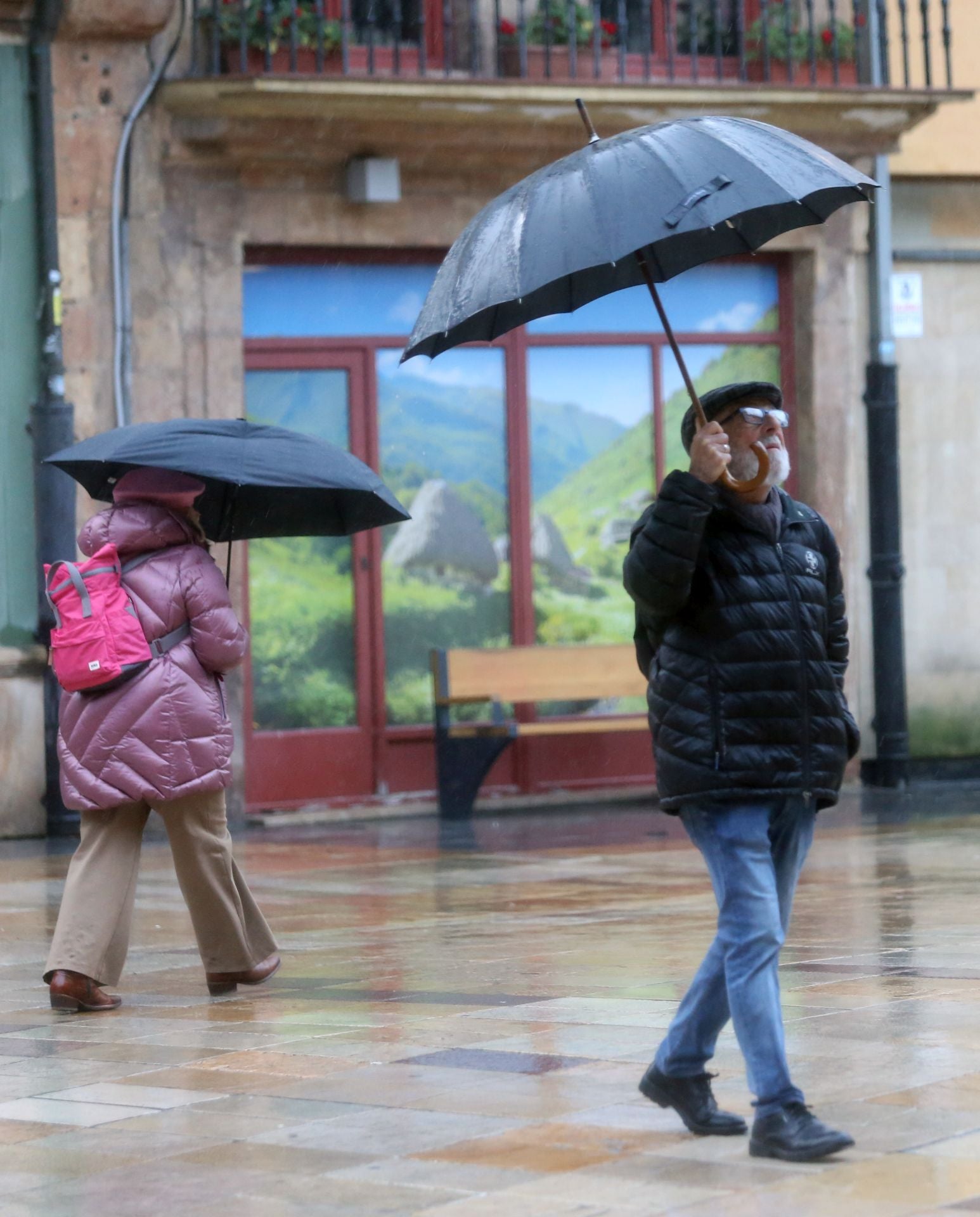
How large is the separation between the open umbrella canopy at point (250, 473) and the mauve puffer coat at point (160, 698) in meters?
0.22

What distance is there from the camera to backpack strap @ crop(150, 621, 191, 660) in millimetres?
7012

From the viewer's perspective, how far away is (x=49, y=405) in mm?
13227

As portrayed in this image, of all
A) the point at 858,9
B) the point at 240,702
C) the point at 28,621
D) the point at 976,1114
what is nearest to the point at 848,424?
the point at 858,9

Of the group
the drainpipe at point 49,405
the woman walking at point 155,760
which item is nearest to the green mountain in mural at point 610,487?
the drainpipe at point 49,405

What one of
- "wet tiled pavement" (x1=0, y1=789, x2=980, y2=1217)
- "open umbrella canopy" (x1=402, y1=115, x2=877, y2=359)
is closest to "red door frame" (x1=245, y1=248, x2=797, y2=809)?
"wet tiled pavement" (x1=0, y1=789, x2=980, y2=1217)

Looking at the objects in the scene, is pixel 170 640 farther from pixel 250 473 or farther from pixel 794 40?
pixel 794 40

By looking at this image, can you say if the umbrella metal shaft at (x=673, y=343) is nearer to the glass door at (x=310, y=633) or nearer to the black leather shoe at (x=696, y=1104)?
the black leather shoe at (x=696, y=1104)

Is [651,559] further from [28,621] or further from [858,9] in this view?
[858,9]

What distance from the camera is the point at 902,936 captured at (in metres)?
8.10

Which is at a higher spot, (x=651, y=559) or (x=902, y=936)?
(x=651, y=559)

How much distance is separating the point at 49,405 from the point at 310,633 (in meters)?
2.31

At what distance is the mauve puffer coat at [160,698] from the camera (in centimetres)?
691

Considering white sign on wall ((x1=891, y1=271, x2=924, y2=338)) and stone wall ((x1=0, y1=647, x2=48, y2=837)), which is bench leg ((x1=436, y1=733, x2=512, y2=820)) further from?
white sign on wall ((x1=891, y1=271, x2=924, y2=338))

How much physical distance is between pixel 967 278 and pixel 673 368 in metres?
2.46
